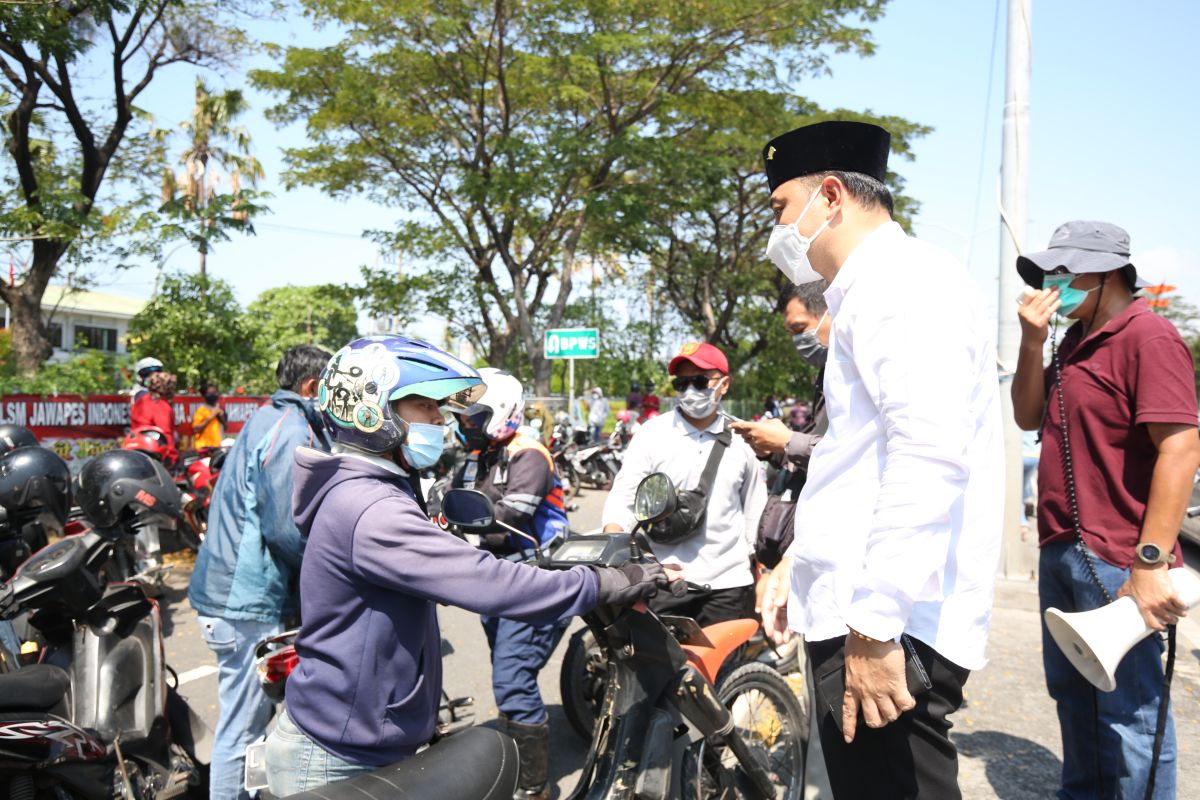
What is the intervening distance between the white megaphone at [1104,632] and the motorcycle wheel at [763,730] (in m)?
1.14

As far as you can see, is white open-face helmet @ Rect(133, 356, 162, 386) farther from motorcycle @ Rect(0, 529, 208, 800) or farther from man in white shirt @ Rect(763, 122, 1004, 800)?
man in white shirt @ Rect(763, 122, 1004, 800)

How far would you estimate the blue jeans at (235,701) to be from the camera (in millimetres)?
3174

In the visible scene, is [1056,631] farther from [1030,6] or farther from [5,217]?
[5,217]

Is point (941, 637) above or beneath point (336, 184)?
beneath

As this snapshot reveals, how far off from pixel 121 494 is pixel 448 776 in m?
2.83

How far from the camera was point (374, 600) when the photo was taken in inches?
80.5

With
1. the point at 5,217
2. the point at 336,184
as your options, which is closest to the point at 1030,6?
the point at 5,217

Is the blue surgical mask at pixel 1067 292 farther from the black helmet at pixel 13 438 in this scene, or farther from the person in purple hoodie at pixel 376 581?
the black helmet at pixel 13 438

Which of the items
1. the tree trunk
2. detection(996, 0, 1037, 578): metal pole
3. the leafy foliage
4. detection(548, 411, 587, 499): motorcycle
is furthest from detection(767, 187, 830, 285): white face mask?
the tree trunk

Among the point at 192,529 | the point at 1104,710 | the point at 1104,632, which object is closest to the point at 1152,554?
the point at 1104,632

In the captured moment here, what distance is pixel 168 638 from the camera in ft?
20.3

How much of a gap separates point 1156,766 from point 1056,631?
0.55 meters

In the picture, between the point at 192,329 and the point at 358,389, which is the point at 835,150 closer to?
the point at 358,389

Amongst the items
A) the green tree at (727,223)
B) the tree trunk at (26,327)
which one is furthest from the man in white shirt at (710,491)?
the green tree at (727,223)
